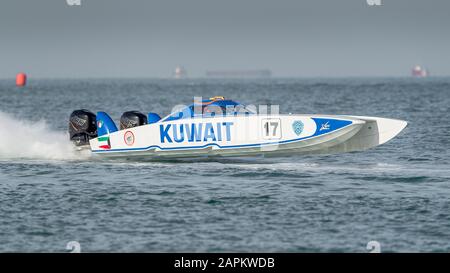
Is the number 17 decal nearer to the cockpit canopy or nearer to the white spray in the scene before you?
the cockpit canopy

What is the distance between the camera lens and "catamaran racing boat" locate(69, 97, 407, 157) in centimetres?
1959

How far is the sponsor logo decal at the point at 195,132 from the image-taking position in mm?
19969

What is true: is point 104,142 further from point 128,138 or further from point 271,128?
point 271,128

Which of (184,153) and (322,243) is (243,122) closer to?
(184,153)

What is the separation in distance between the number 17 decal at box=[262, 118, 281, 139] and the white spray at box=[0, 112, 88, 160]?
17.6 ft

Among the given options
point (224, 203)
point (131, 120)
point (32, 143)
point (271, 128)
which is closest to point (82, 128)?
point (131, 120)

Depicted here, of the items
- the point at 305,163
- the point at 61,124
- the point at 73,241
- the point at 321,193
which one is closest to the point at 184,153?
the point at 305,163

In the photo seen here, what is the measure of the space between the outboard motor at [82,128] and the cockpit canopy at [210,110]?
98.2 inches

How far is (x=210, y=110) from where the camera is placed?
20484mm

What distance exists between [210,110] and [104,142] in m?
2.88

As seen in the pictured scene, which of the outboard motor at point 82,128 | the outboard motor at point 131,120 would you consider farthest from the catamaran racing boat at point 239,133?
the outboard motor at point 82,128

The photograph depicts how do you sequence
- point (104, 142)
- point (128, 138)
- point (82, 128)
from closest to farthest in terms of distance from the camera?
point (128, 138) < point (104, 142) < point (82, 128)

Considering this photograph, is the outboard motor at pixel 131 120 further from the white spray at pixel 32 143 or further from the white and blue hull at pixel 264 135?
the white spray at pixel 32 143

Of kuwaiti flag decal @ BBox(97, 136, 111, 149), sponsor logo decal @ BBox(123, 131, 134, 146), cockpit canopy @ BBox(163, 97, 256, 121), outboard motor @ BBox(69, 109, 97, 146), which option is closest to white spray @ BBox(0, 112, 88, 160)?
outboard motor @ BBox(69, 109, 97, 146)
